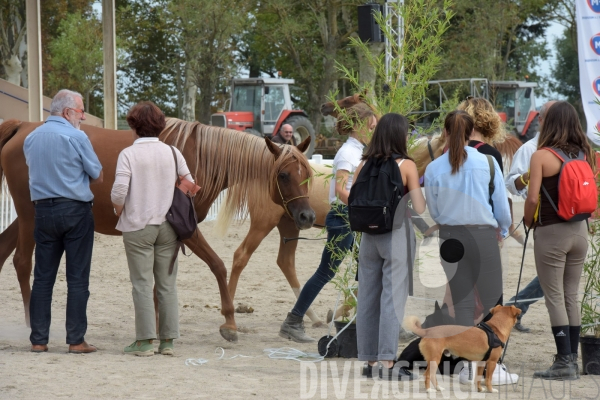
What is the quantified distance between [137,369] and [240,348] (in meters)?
1.09

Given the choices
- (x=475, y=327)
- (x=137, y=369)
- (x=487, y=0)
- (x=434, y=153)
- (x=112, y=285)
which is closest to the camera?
(x=475, y=327)

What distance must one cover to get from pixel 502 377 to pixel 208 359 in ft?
6.60

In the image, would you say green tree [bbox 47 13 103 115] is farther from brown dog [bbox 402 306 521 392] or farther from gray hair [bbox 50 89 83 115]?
brown dog [bbox 402 306 521 392]

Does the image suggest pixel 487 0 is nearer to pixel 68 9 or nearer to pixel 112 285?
pixel 68 9

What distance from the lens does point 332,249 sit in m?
5.30

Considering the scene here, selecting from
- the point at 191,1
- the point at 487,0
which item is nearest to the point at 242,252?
the point at 191,1

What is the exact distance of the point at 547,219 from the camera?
4.43 metres

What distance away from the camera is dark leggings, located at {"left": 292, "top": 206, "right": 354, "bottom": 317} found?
537 cm

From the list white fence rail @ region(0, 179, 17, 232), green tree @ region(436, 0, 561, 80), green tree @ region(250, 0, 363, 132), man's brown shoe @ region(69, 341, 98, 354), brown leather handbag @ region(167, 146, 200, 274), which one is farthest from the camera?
green tree @ region(436, 0, 561, 80)

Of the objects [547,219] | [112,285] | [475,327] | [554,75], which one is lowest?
[112,285]

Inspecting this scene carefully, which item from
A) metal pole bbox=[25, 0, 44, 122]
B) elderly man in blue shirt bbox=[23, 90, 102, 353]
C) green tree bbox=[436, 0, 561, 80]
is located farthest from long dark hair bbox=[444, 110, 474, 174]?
green tree bbox=[436, 0, 561, 80]

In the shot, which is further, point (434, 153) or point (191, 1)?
point (191, 1)

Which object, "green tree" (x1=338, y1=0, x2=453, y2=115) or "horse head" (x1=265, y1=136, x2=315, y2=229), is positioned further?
"horse head" (x1=265, y1=136, x2=315, y2=229)

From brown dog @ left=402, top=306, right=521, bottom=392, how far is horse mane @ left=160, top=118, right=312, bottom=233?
2110mm
